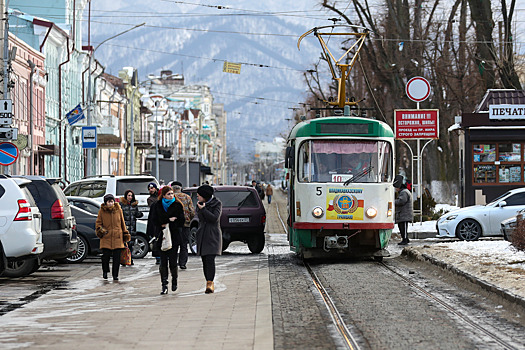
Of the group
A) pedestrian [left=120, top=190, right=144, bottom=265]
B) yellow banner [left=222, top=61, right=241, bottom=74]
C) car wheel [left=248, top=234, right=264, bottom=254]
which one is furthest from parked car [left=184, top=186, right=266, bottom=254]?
yellow banner [left=222, top=61, right=241, bottom=74]

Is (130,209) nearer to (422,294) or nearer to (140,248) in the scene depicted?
(140,248)

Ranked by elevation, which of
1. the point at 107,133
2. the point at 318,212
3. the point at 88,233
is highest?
the point at 107,133

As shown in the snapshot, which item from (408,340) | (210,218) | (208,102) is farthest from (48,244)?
(208,102)

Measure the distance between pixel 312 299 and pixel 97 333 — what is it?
4.12 m

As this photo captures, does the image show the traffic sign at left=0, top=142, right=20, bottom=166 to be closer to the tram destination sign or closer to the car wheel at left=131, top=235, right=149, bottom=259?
the car wheel at left=131, top=235, right=149, bottom=259

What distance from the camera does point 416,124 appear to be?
1292 inches

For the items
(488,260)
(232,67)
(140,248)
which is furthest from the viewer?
(232,67)

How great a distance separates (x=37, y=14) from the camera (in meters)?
57.4

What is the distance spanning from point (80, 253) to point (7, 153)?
458 cm

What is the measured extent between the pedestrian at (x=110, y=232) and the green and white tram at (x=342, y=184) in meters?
3.97

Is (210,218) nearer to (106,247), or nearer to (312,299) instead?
(312,299)

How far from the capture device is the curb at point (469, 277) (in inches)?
512

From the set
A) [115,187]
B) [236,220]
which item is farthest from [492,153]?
[115,187]

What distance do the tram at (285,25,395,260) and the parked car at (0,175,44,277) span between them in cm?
598
